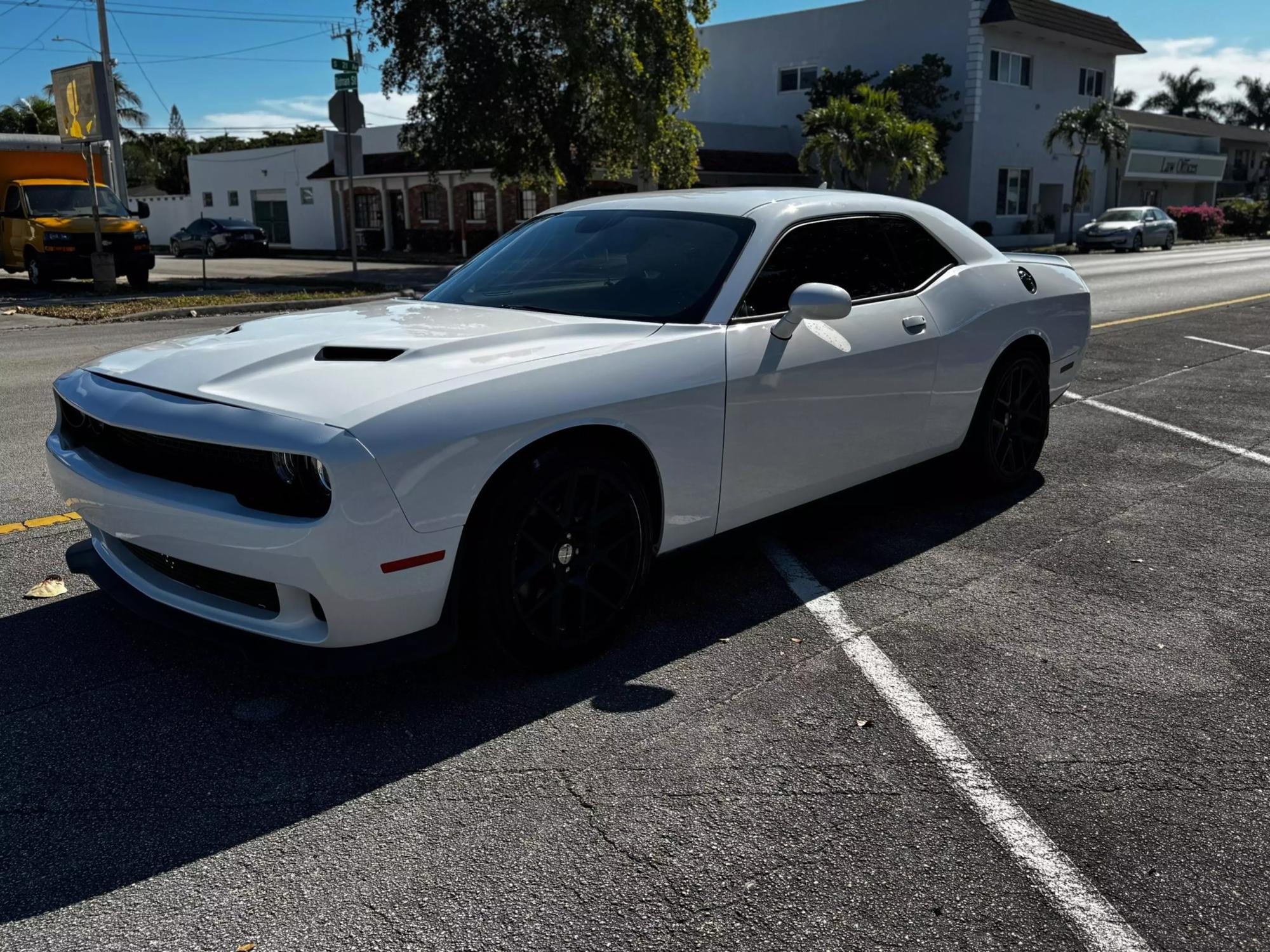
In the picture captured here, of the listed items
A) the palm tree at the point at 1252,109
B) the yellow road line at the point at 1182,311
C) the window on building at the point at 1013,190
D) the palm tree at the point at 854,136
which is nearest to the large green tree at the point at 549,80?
the palm tree at the point at 854,136

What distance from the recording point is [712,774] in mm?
3025

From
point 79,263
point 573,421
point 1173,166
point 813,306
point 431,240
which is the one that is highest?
point 1173,166

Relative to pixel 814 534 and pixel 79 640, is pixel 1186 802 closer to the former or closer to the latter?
pixel 814 534

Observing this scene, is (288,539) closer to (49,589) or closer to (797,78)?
(49,589)

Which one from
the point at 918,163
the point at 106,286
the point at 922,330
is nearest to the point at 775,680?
the point at 922,330

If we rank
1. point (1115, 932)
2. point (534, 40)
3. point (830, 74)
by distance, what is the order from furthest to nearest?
point (830, 74) → point (534, 40) → point (1115, 932)

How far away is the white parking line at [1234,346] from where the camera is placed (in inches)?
441

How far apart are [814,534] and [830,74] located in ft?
140

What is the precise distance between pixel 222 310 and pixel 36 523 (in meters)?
11.9

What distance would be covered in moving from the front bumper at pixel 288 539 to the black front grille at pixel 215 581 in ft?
0.07

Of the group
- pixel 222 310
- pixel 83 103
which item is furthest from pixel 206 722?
pixel 83 103

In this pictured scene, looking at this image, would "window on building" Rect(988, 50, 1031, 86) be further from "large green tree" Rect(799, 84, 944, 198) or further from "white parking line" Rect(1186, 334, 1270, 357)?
"white parking line" Rect(1186, 334, 1270, 357)

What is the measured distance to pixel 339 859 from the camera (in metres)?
2.63

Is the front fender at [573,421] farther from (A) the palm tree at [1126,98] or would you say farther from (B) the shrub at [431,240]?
(A) the palm tree at [1126,98]
